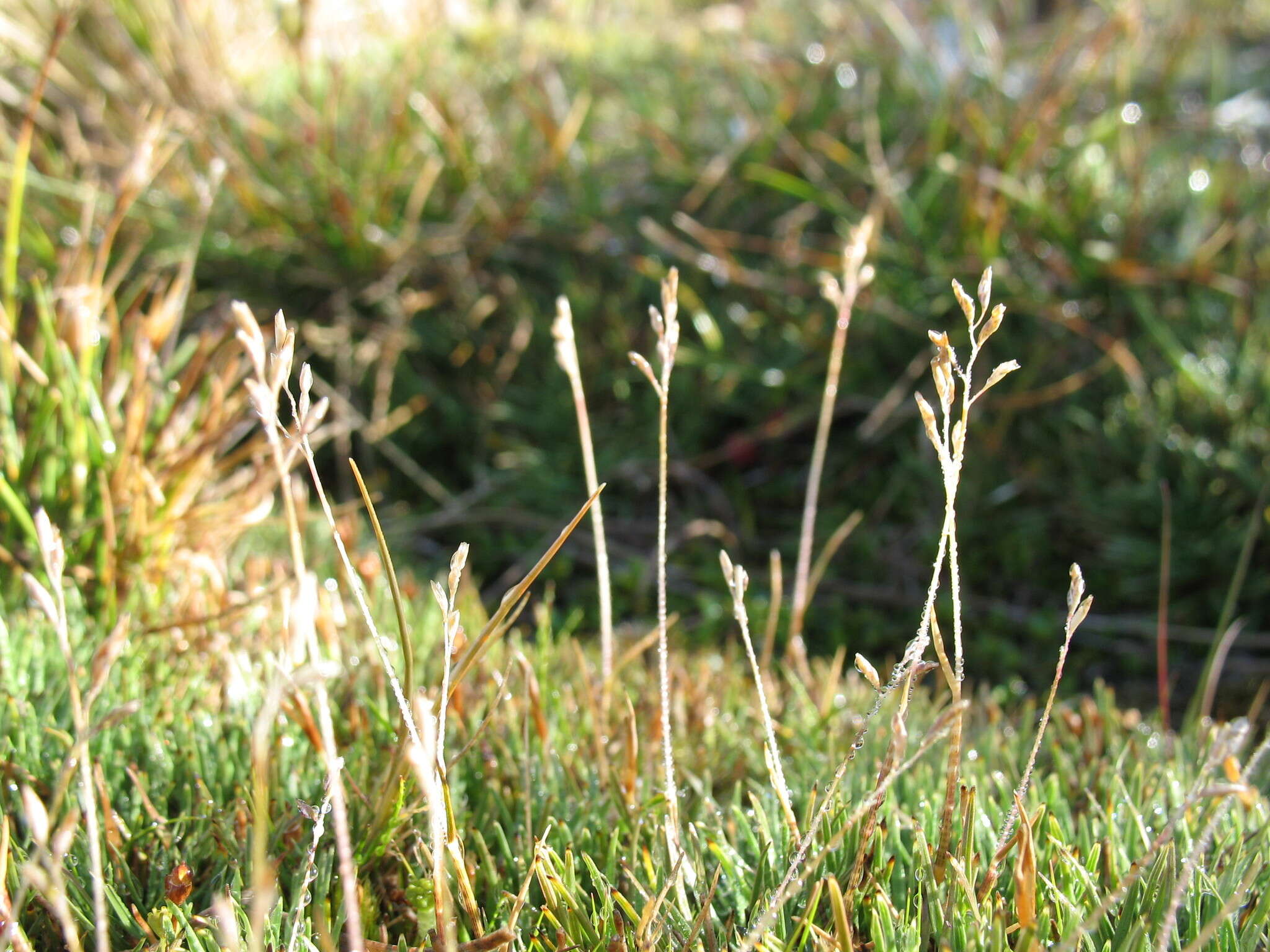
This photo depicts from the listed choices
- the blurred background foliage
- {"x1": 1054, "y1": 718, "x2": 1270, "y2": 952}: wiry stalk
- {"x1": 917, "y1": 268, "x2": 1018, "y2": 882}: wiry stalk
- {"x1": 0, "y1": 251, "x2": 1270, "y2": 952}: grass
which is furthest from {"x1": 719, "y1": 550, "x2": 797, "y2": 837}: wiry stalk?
the blurred background foliage

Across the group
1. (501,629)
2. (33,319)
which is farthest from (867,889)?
(33,319)

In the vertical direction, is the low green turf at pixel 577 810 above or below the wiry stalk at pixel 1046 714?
below

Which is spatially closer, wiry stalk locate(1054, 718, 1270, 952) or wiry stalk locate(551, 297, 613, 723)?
wiry stalk locate(1054, 718, 1270, 952)

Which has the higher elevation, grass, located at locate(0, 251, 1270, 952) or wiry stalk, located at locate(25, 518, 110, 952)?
wiry stalk, located at locate(25, 518, 110, 952)

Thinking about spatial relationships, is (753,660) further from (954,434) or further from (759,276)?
(759,276)

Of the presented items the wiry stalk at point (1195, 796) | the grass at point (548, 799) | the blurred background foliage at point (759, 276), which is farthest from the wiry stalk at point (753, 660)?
the blurred background foliage at point (759, 276)

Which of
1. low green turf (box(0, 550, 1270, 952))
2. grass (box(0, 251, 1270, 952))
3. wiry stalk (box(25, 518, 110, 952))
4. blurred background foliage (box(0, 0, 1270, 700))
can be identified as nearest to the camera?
wiry stalk (box(25, 518, 110, 952))

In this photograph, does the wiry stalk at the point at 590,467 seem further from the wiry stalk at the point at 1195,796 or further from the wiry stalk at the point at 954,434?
the wiry stalk at the point at 1195,796

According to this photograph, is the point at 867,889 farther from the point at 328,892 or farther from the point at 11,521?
the point at 11,521

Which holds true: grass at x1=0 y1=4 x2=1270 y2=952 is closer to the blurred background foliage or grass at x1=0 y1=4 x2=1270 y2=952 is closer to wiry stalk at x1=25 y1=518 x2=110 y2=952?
wiry stalk at x1=25 y1=518 x2=110 y2=952
